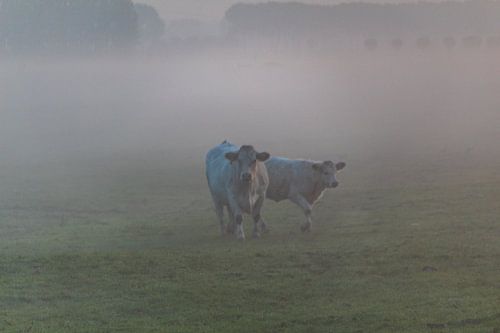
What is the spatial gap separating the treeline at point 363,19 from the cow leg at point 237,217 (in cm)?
11007

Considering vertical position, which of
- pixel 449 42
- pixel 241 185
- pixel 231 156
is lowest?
pixel 241 185

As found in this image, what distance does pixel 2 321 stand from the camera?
13094 mm

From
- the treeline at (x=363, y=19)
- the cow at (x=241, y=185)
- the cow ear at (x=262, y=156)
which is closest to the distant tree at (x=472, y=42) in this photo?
the treeline at (x=363, y=19)

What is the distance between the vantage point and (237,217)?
2080 cm

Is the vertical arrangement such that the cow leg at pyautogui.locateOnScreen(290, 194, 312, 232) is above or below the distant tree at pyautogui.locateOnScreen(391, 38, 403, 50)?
below

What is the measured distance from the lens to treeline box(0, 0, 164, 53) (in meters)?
105

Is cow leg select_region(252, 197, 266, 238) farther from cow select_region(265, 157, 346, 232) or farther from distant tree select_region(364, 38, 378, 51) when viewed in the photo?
distant tree select_region(364, 38, 378, 51)

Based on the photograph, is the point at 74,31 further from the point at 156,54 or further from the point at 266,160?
the point at 266,160

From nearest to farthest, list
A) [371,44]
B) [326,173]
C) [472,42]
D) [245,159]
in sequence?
[245,159] < [326,173] < [472,42] < [371,44]

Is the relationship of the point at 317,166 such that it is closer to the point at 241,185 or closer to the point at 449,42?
the point at 241,185

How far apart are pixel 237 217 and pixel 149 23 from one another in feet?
407

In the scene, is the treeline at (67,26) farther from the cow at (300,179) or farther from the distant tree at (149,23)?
the cow at (300,179)

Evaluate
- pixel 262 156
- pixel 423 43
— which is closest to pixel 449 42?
pixel 423 43

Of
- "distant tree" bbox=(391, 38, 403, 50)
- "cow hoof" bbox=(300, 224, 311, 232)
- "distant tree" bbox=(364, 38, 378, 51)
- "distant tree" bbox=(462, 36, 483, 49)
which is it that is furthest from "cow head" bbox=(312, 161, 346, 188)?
"distant tree" bbox=(364, 38, 378, 51)
